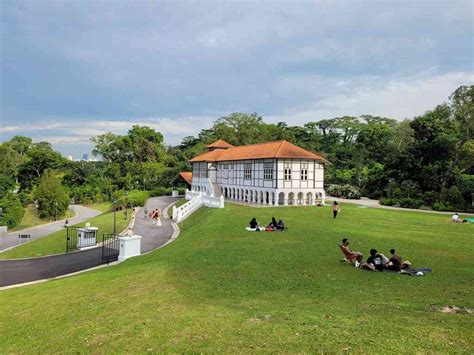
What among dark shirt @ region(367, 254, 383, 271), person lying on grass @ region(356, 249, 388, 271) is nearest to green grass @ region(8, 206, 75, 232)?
person lying on grass @ region(356, 249, 388, 271)

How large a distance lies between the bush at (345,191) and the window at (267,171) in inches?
665

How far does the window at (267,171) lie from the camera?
35.4 meters

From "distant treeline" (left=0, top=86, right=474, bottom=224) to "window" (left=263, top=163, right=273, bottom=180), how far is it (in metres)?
13.9

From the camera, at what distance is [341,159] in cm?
7094

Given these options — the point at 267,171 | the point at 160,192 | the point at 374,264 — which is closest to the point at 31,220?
the point at 160,192

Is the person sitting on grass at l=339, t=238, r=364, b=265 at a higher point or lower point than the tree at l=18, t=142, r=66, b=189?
lower

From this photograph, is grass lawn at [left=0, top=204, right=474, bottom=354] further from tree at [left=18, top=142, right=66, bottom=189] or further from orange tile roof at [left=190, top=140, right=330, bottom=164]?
tree at [left=18, top=142, right=66, bottom=189]

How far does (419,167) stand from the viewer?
41219 mm

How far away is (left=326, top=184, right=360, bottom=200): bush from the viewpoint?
155 feet

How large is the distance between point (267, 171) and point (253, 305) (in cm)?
2785

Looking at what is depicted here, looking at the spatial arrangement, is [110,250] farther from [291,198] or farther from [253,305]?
[291,198]

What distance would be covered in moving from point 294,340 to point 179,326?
7.97 ft

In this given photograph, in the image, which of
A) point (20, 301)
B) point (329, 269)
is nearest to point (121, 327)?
point (20, 301)

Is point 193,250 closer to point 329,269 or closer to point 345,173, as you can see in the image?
point 329,269
